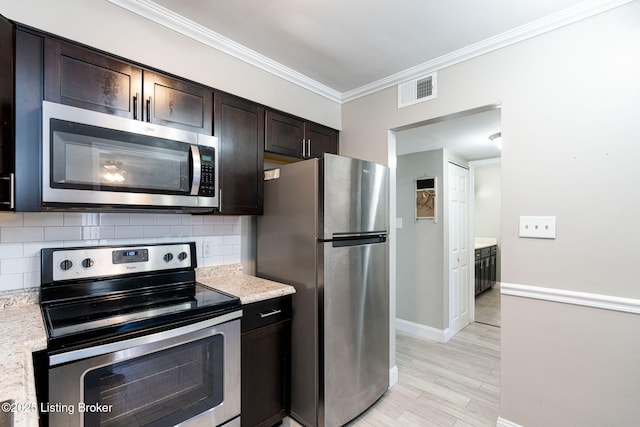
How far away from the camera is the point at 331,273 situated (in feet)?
6.12

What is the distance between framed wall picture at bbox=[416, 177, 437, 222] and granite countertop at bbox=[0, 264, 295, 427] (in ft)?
7.90

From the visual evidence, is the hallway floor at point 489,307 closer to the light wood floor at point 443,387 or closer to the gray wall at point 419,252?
the light wood floor at point 443,387

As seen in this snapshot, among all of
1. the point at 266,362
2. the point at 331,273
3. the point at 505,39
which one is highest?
the point at 505,39

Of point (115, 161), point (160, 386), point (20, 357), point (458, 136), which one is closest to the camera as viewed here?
point (20, 357)

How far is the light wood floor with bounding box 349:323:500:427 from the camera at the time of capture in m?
2.10

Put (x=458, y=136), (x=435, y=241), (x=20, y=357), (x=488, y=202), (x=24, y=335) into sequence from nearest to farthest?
(x=20, y=357) < (x=24, y=335) < (x=458, y=136) < (x=435, y=241) < (x=488, y=202)

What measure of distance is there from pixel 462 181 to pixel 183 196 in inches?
149

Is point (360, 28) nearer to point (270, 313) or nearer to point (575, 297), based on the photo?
point (270, 313)

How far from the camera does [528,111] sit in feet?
5.98

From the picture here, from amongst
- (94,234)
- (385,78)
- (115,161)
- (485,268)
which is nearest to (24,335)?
(94,234)

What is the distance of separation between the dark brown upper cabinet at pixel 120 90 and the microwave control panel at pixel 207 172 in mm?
158

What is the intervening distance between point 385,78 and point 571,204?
1636 millimetres

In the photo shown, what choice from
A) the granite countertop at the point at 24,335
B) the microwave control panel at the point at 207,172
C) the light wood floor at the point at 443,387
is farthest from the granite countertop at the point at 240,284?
the light wood floor at the point at 443,387

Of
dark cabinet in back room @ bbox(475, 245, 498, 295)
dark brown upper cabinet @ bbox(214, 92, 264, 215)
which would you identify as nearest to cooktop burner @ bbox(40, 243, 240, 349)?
dark brown upper cabinet @ bbox(214, 92, 264, 215)
